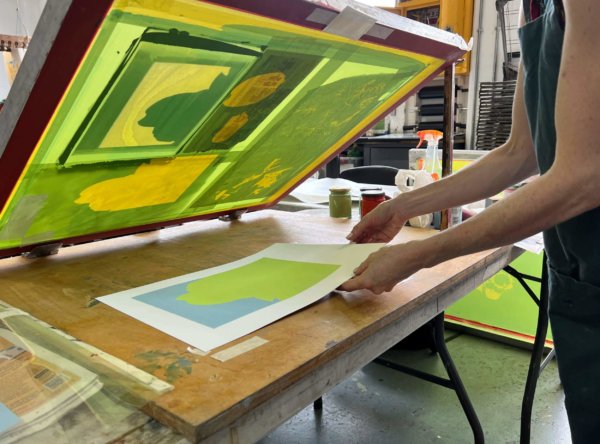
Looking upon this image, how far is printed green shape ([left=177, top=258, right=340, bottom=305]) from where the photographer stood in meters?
0.82

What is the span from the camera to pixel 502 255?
1115 mm

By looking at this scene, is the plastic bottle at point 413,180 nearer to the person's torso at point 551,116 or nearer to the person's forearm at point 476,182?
the person's forearm at point 476,182

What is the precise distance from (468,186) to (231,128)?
22.0 inches

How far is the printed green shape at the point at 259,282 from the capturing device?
0.82 m

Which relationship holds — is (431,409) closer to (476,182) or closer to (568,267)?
(476,182)

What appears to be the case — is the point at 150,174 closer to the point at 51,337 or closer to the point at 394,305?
the point at 51,337

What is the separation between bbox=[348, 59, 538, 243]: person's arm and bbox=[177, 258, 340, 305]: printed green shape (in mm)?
248

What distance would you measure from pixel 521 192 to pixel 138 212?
88 centimetres

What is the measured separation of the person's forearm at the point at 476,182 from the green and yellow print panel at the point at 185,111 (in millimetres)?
331

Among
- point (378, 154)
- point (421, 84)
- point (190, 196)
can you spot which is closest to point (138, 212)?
point (190, 196)

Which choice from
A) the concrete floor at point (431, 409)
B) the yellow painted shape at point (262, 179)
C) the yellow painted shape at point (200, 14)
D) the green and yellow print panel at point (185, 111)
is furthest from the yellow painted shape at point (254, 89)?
the concrete floor at point (431, 409)

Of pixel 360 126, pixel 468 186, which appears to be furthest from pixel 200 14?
pixel 360 126

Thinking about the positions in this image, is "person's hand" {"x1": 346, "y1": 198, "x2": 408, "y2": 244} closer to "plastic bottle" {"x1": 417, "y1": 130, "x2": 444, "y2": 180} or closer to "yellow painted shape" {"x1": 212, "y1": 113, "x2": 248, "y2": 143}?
"yellow painted shape" {"x1": 212, "y1": 113, "x2": 248, "y2": 143}

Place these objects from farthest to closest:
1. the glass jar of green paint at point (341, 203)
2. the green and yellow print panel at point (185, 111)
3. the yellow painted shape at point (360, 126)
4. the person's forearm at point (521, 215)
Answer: the glass jar of green paint at point (341, 203)
the yellow painted shape at point (360, 126)
the green and yellow print panel at point (185, 111)
the person's forearm at point (521, 215)
